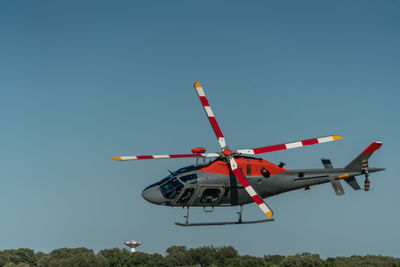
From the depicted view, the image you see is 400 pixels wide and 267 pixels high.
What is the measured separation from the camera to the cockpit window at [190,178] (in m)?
42.0

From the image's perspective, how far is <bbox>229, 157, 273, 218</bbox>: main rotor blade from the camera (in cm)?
3897

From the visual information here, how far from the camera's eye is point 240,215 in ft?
139

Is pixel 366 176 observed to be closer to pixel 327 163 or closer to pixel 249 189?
pixel 327 163

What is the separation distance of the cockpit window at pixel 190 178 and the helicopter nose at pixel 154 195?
2.05 m

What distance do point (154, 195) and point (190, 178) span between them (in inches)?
119

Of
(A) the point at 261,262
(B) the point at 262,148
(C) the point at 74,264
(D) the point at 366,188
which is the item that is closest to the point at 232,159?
(B) the point at 262,148

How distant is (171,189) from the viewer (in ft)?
139

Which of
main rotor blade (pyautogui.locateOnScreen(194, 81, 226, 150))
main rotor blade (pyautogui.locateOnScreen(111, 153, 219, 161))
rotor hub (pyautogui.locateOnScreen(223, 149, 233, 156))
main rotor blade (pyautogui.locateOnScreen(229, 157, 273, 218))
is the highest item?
main rotor blade (pyautogui.locateOnScreen(194, 81, 226, 150))

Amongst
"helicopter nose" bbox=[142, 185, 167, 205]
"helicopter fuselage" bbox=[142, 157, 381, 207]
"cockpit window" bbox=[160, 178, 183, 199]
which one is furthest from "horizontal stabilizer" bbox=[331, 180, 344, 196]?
"helicopter nose" bbox=[142, 185, 167, 205]

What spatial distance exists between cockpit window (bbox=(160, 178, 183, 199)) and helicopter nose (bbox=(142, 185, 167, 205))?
0.33 meters

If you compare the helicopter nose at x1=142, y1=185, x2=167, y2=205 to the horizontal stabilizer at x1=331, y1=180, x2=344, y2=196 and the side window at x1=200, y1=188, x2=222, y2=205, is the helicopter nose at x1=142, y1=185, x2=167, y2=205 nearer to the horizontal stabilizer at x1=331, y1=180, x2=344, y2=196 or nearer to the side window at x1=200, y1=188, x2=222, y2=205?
the side window at x1=200, y1=188, x2=222, y2=205

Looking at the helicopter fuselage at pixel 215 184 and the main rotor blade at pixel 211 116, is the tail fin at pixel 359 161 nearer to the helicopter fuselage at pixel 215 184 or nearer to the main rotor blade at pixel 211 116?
the helicopter fuselage at pixel 215 184

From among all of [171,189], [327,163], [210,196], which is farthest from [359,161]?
[171,189]

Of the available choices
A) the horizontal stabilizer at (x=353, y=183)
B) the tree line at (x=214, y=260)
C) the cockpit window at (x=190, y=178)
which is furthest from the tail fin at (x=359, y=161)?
the tree line at (x=214, y=260)
